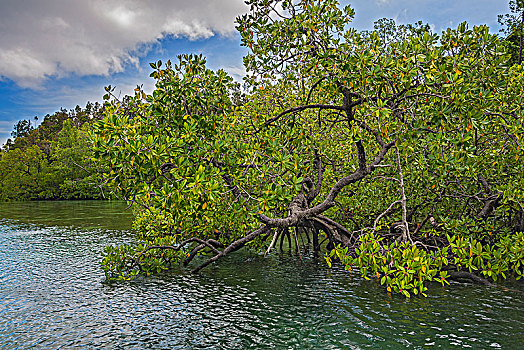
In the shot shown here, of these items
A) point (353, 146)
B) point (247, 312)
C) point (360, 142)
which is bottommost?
point (247, 312)

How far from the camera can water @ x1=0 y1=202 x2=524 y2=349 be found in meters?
7.73

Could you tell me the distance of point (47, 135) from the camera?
85.1 metres

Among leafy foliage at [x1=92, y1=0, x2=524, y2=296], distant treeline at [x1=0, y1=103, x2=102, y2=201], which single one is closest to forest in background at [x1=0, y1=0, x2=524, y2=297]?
leafy foliage at [x1=92, y1=0, x2=524, y2=296]

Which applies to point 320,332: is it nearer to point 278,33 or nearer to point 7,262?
point 278,33

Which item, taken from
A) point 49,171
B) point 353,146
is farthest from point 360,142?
point 49,171

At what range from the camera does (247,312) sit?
9.29m

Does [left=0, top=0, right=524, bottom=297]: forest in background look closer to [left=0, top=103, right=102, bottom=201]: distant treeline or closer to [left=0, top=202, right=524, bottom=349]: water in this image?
[left=0, top=202, right=524, bottom=349]: water

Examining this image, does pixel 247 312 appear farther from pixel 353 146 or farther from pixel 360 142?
pixel 353 146

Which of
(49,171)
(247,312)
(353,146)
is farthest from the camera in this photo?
(49,171)

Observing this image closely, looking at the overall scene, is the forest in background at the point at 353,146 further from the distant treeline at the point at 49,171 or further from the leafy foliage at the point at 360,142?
the distant treeline at the point at 49,171

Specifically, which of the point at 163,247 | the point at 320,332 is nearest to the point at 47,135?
the point at 163,247

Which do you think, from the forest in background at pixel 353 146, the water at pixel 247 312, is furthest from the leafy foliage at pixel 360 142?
the water at pixel 247 312

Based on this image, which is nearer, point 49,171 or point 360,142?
point 360,142

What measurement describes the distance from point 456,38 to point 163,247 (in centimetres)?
1006
